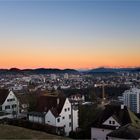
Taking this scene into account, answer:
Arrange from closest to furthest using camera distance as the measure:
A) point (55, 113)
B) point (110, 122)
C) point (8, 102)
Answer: point (110, 122) → point (55, 113) → point (8, 102)

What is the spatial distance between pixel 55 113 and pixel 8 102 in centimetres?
972

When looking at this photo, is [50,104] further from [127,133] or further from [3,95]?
[127,133]

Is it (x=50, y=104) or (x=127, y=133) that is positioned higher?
(x=50, y=104)

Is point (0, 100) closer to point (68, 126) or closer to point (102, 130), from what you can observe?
point (68, 126)

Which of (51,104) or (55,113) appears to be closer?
(55,113)

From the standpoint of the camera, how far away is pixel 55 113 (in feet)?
117

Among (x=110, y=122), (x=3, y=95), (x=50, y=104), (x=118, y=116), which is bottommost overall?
(x=110, y=122)

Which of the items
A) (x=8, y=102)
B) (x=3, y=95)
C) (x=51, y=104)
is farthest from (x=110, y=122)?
(x=3, y=95)

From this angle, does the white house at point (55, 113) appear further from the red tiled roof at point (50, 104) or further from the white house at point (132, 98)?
the white house at point (132, 98)

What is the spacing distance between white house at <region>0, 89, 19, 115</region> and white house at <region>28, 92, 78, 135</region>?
6.39 metres

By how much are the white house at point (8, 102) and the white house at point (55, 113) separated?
21.0ft

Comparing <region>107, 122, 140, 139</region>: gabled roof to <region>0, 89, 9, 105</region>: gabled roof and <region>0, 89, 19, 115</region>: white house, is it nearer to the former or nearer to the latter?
<region>0, 89, 19, 115</region>: white house

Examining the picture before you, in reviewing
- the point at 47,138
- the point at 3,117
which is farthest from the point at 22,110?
the point at 47,138

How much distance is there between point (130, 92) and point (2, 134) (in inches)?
4101
